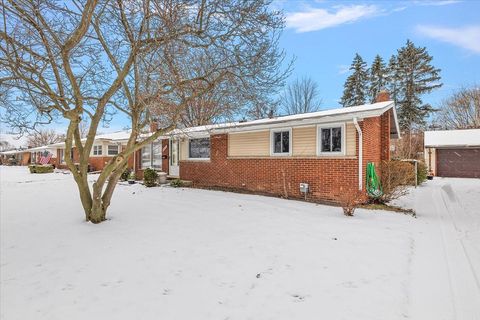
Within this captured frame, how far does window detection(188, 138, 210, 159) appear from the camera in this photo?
1455 centimetres

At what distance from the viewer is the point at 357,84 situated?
3712 centimetres

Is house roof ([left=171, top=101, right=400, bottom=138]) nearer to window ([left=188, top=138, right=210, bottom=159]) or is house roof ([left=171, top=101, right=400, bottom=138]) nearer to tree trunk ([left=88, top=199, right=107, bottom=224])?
window ([left=188, top=138, right=210, bottom=159])

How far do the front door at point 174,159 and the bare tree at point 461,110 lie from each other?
1333 inches

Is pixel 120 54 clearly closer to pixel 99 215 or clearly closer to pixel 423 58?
pixel 99 215

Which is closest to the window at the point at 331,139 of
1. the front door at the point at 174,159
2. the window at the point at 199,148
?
the window at the point at 199,148

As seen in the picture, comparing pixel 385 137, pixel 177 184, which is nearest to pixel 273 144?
pixel 385 137

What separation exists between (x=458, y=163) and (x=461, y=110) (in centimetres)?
1517

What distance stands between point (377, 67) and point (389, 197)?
107 ft

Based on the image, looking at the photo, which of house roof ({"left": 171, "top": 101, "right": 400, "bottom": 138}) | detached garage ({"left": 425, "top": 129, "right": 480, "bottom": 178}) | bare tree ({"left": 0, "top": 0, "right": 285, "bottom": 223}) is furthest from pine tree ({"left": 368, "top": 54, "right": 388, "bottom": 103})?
bare tree ({"left": 0, "top": 0, "right": 285, "bottom": 223})

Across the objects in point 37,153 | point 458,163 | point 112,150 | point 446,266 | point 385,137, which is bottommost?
point 446,266

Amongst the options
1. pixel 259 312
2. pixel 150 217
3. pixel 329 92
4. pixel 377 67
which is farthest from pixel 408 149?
pixel 259 312

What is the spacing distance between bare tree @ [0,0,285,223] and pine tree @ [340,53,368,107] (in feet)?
110

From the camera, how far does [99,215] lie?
6996 millimetres

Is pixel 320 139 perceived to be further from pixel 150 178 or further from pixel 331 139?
pixel 150 178
